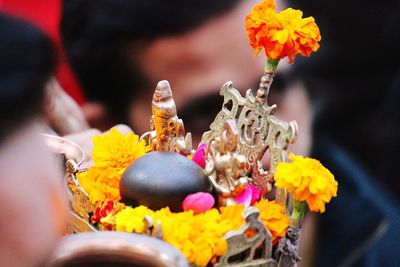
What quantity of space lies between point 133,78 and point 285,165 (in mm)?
854

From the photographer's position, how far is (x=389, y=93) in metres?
2.13

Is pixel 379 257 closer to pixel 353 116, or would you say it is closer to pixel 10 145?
pixel 353 116

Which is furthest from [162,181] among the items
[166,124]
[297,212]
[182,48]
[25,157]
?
[182,48]

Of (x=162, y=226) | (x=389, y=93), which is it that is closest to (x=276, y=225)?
(x=162, y=226)

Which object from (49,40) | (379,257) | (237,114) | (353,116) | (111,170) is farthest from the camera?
(353,116)

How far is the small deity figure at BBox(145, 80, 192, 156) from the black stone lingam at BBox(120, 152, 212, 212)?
85 mm

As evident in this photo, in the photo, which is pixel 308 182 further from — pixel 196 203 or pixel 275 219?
pixel 196 203

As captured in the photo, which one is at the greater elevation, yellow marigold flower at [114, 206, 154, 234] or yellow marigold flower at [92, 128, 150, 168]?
yellow marigold flower at [92, 128, 150, 168]

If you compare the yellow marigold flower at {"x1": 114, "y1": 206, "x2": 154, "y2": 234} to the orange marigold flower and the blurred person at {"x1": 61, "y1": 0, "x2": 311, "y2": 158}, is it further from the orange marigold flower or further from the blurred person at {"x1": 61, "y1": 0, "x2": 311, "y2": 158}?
the blurred person at {"x1": 61, "y1": 0, "x2": 311, "y2": 158}

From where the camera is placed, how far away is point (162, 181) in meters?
1.30

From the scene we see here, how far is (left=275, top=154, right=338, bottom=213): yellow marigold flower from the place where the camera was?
1315 millimetres

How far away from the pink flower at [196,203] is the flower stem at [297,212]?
0.18m

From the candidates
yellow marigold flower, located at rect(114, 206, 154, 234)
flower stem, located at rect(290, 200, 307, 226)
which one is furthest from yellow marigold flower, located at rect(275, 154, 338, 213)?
yellow marigold flower, located at rect(114, 206, 154, 234)

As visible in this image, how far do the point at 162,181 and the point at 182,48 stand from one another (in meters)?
0.80
